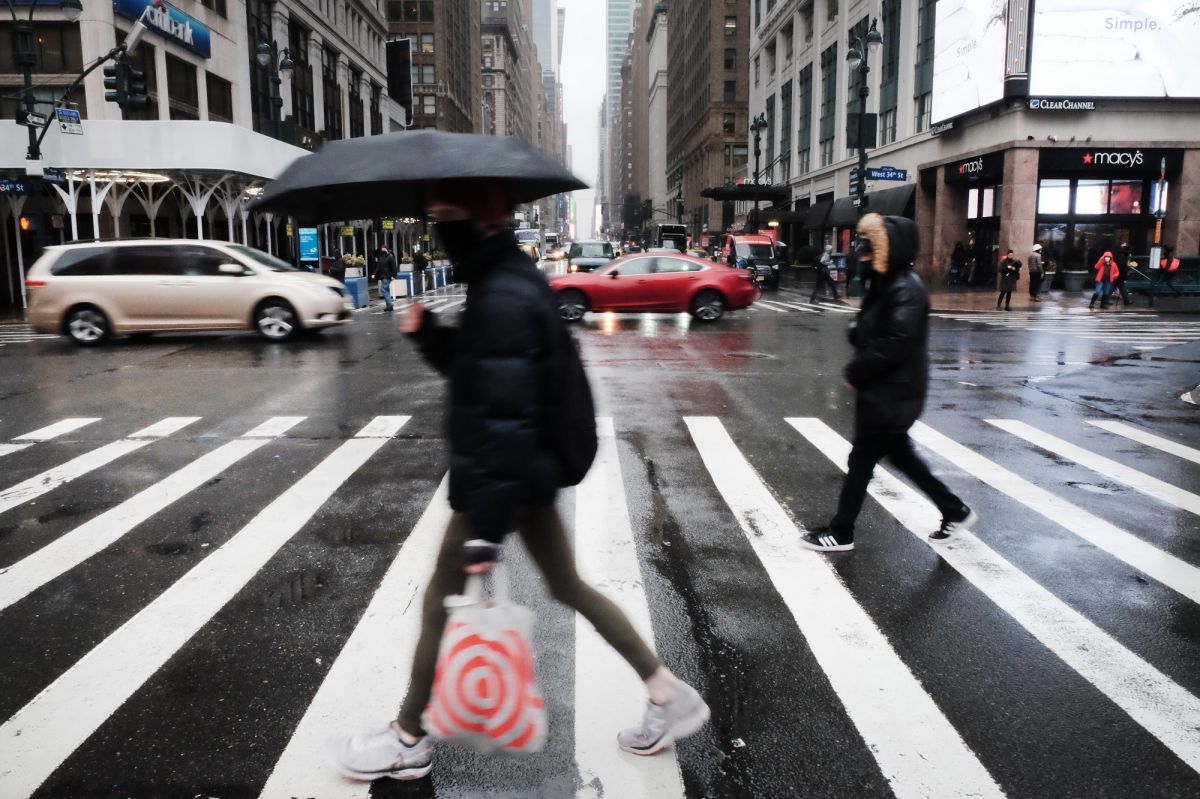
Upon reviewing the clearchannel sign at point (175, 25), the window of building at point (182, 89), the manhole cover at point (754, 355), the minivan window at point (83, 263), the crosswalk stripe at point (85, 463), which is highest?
the clearchannel sign at point (175, 25)

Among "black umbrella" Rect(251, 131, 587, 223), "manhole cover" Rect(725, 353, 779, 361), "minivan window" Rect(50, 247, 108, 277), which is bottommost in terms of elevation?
"manhole cover" Rect(725, 353, 779, 361)

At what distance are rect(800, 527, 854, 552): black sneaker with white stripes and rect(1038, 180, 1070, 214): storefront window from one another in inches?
1299

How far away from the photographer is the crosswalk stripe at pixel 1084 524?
521 centimetres

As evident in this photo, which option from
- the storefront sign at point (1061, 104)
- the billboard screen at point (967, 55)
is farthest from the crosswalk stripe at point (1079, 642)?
the billboard screen at point (967, 55)

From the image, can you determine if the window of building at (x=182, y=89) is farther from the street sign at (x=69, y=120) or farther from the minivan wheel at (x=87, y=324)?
the minivan wheel at (x=87, y=324)

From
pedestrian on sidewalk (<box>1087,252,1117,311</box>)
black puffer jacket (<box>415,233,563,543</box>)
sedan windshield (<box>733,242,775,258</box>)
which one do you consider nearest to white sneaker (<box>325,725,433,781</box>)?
black puffer jacket (<box>415,233,563,543</box>)

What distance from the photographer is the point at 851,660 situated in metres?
4.09

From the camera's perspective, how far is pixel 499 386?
9.04ft

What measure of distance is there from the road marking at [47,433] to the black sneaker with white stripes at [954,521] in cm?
768

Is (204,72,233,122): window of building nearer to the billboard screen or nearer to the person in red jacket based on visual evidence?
the billboard screen

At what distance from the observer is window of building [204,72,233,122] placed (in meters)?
36.8

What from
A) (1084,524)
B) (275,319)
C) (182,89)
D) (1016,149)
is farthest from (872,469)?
(182,89)

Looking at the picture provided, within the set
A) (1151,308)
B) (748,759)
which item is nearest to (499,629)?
(748,759)

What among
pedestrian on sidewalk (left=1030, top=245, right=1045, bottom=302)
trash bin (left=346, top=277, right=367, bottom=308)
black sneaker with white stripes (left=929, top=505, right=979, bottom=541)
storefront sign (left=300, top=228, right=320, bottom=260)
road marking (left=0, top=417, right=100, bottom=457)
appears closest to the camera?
black sneaker with white stripes (left=929, top=505, right=979, bottom=541)
